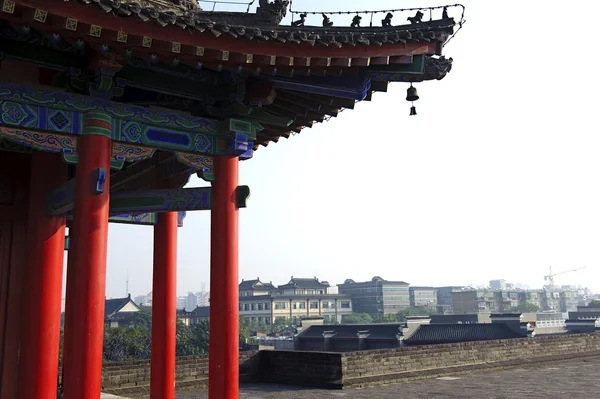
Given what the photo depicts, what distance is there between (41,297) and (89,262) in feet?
8.53

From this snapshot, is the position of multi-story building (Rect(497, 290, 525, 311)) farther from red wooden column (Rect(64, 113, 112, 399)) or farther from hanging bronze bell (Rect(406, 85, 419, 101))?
red wooden column (Rect(64, 113, 112, 399))

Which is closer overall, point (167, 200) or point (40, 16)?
point (40, 16)

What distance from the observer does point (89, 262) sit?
20.9 feet

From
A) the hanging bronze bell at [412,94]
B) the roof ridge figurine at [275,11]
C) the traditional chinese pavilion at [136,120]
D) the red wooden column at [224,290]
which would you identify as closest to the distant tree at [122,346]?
the traditional chinese pavilion at [136,120]

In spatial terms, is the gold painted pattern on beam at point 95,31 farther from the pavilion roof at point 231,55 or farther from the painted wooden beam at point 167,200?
the painted wooden beam at point 167,200

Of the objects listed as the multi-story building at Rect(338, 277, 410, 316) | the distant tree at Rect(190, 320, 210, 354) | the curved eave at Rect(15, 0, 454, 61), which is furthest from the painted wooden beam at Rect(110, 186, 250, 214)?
the multi-story building at Rect(338, 277, 410, 316)

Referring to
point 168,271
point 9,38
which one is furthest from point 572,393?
point 9,38

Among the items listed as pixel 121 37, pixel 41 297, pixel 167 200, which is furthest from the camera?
pixel 167 200

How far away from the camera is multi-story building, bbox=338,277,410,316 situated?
17850 centimetres

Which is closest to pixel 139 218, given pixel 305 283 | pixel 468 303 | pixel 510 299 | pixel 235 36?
pixel 235 36

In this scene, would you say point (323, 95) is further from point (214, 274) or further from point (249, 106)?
point (214, 274)

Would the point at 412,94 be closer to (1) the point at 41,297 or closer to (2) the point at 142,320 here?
(1) the point at 41,297

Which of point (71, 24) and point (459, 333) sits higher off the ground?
point (71, 24)

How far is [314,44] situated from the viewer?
276 inches
